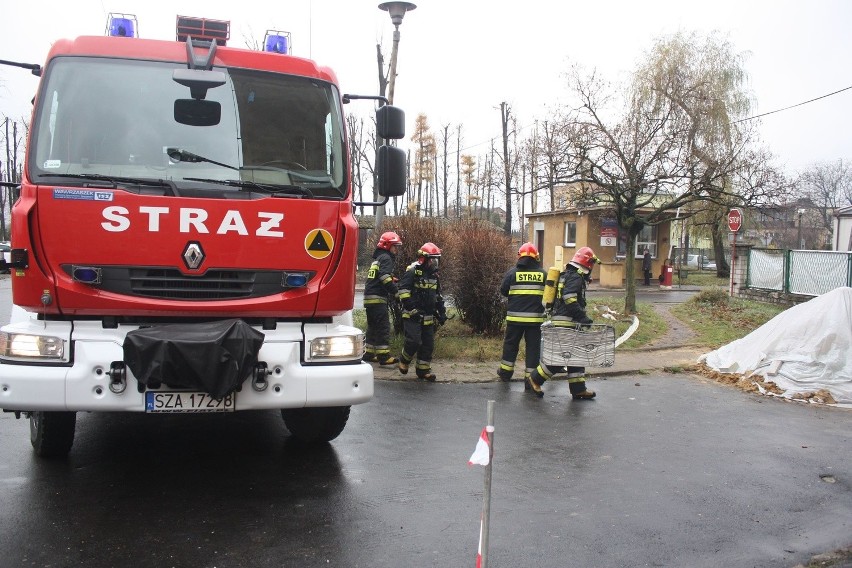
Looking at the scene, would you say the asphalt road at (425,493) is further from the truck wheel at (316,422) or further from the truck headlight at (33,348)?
the truck headlight at (33,348)

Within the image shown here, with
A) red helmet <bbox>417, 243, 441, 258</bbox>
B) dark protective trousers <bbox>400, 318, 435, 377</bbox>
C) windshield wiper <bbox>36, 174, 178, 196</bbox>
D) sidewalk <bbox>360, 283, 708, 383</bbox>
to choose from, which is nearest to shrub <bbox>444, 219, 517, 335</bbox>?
sidewalk <bbox>360, 283, 708, 383</bbox>

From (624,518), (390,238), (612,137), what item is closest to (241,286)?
(624,518)

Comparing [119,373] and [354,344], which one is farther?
[354,344]

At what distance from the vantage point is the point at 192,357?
14.5 feet

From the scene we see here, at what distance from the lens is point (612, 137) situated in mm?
16547

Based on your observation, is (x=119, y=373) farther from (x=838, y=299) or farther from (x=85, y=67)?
(x=838, y=299)

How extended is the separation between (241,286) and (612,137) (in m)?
13.3

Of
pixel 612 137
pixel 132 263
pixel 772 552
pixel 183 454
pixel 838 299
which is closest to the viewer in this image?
pixel 772 552

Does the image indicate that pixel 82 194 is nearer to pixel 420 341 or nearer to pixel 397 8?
pixel 420 341

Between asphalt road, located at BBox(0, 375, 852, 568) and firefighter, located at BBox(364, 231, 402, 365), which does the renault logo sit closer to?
asphalt road, located at BBox(0, 375, 852, 568)

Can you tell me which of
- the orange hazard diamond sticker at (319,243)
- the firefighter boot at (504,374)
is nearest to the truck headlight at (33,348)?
the orange hazard diamond sticker at (319,243)

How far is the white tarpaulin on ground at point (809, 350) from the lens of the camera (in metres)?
9.16

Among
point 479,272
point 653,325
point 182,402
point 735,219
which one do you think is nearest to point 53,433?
point 182,402

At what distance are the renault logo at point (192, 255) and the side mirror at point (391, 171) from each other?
1593 mm
